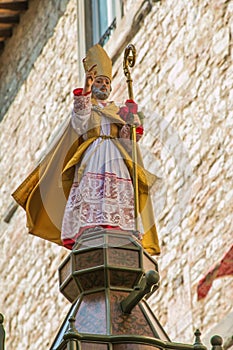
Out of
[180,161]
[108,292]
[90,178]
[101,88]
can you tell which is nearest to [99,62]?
[101,88]

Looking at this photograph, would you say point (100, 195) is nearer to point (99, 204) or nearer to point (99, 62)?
point (99, 204)

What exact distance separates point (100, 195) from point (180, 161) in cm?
388

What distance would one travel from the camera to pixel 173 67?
1091cm

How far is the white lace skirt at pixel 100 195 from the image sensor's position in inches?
240

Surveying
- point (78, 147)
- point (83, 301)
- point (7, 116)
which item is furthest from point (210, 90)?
point (7, 116)

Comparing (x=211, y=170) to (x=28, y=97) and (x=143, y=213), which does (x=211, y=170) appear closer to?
(x=143, y=213)

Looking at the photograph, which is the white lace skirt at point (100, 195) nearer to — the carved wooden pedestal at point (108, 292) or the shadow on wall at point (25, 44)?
the carved wooden pedestal at point (108, 292)

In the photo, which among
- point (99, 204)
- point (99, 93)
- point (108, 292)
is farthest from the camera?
point (99, 93)

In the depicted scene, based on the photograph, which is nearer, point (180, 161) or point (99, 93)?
point (99, 93)

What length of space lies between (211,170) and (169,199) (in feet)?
1.94

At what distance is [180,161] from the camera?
10023mm

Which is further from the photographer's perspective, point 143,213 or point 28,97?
point 28,97

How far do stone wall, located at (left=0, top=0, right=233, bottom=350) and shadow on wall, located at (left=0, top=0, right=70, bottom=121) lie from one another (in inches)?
45.1

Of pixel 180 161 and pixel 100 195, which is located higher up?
pixel 180 161
